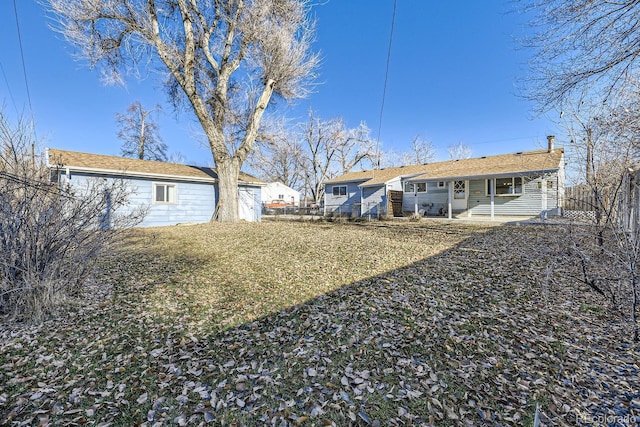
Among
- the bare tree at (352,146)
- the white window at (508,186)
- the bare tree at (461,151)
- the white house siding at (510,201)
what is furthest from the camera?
the bare tree at (461,151)

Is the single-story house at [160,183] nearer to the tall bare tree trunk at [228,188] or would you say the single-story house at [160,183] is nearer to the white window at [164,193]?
the white window at [164,193]

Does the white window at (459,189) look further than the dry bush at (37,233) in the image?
Yes

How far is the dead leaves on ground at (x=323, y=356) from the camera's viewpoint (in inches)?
80.9

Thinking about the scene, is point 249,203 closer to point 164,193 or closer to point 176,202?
point 176,202

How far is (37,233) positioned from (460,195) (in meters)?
17.5

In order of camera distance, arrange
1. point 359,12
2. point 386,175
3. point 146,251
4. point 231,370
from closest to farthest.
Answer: point 231,370 < point 146,251 < point 359,12 < point 386,175

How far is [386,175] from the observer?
63.3 ft

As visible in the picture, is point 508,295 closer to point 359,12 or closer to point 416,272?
point 416,272

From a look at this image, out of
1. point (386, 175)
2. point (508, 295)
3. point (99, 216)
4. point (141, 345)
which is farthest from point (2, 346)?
point (386, 175)

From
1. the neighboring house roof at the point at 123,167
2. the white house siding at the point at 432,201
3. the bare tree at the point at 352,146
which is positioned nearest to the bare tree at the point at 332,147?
the bare tree at the point at 352,146

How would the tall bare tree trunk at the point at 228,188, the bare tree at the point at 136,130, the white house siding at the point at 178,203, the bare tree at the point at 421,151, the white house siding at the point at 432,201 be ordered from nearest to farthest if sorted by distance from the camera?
the white house siding at the point at 178,203
the tall bare tree trunk at the point at 228,188
the white house siding at the point at 432,201
the bare tree at the point at 136,130
the bare tree at the point at 421,151

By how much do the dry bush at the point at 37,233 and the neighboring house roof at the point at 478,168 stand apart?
15.0 meters

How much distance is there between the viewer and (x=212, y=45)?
1329 centimetres

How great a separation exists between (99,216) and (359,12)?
11589 mm
